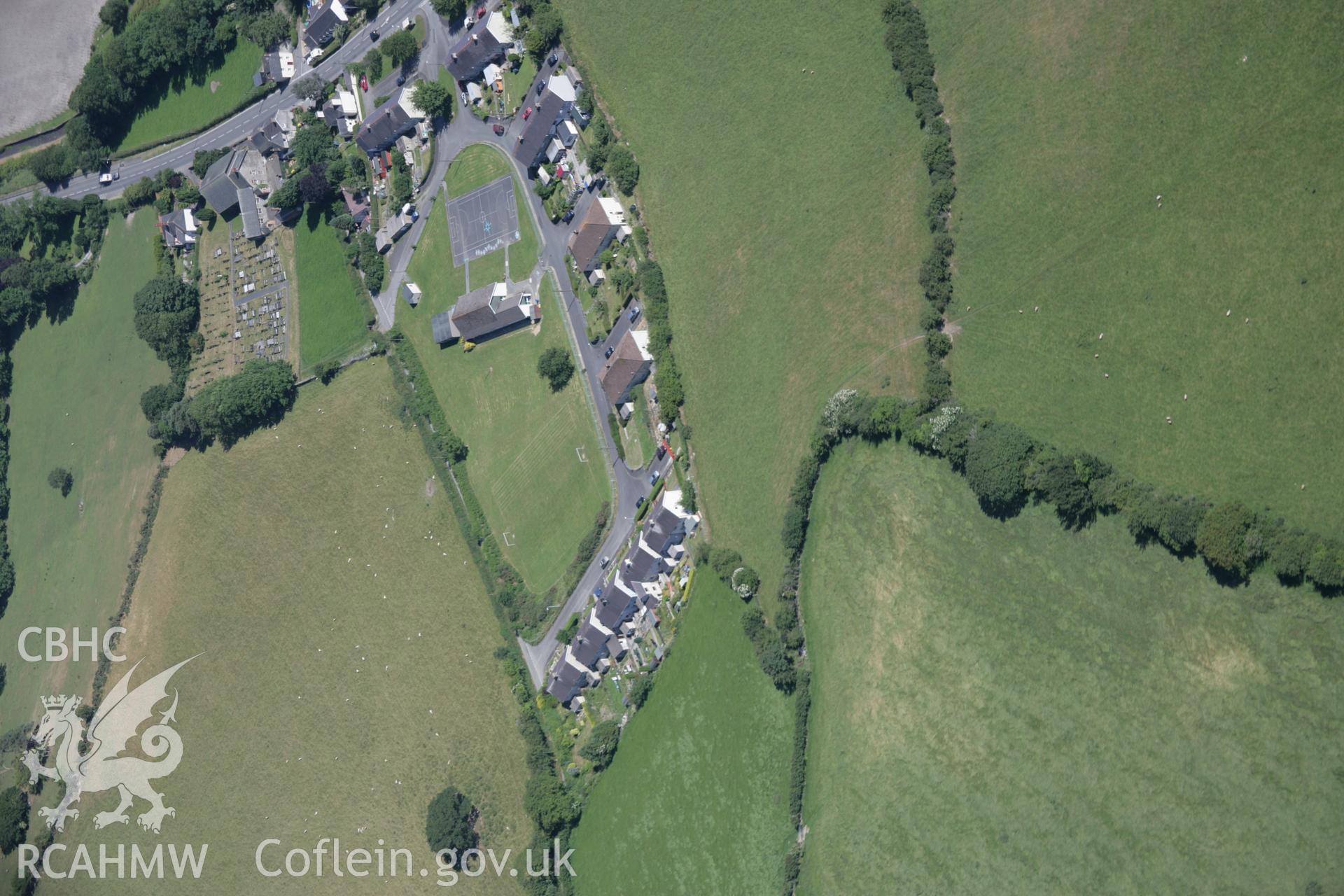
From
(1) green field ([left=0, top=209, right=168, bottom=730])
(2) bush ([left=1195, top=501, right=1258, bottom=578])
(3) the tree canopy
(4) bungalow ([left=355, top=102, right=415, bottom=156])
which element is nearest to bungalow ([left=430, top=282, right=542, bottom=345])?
(4) bungalow ([left=355, top=102, right=415, bottom=156])

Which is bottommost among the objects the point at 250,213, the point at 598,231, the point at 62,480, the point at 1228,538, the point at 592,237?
the point at 62,480

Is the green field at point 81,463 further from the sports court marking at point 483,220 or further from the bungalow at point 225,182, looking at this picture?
the sports court marking at point 483,220

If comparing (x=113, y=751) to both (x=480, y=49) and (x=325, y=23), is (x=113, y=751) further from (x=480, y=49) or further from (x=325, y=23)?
(x=480, y=49)

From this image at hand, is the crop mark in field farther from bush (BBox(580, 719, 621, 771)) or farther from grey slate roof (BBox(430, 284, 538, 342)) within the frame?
bush (BBox(580, 719, 621, 771))

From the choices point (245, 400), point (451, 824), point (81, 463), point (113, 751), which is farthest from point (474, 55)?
point (113, 751)

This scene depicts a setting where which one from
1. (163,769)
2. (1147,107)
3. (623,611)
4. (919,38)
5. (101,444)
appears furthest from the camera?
(101,444)

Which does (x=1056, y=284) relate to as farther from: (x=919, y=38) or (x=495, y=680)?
(x=495, y=680)

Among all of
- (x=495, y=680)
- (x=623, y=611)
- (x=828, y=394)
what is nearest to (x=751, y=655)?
(x=623, y=611)
